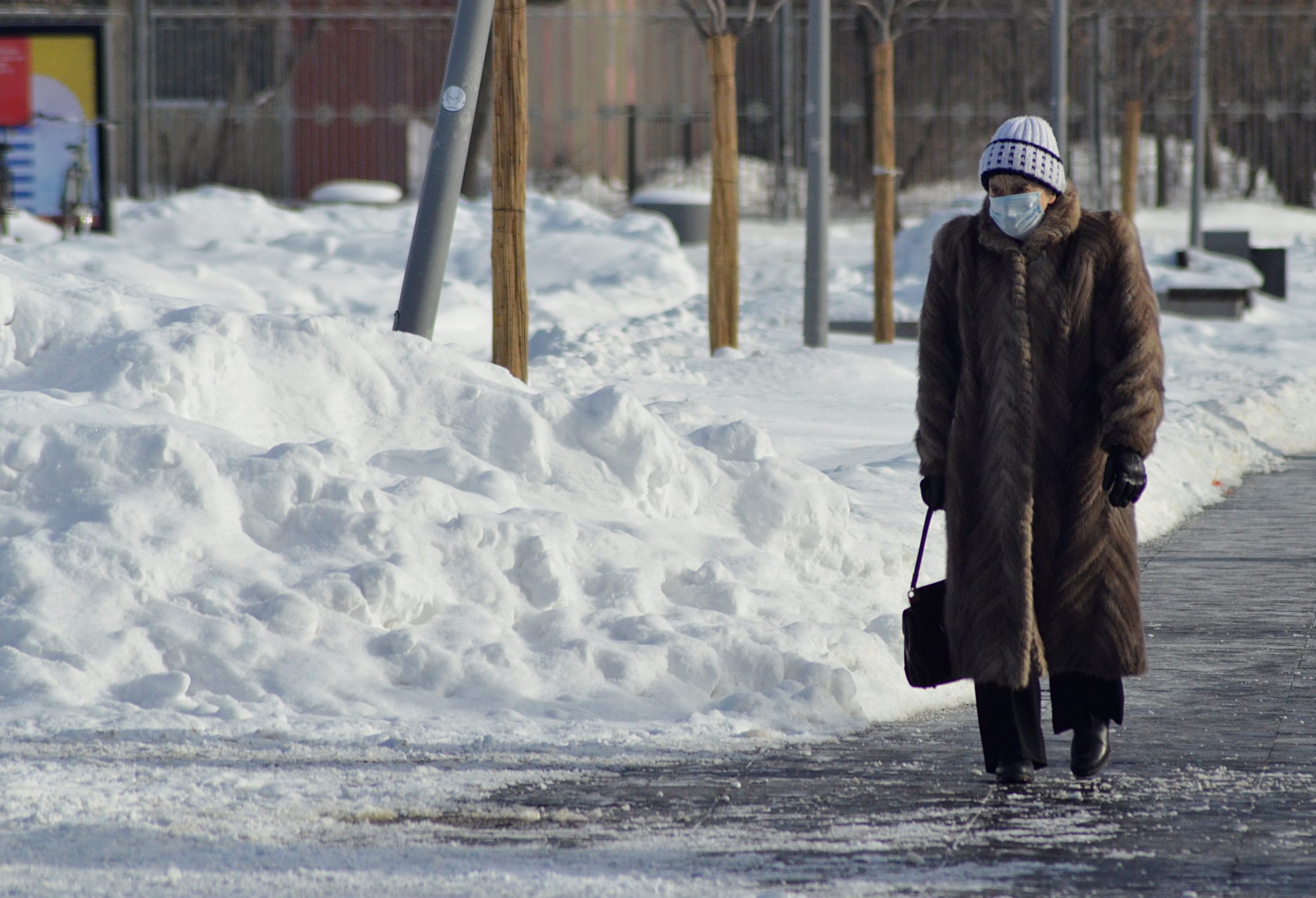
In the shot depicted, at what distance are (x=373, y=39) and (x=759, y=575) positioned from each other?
2799cm

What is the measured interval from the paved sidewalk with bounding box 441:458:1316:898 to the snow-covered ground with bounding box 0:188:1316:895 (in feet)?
0.76

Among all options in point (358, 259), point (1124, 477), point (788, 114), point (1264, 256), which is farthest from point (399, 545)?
point (788, 114)

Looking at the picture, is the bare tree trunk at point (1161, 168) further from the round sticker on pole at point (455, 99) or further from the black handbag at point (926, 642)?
the black handbag at point (926, 642)

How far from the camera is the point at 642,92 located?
33156mm

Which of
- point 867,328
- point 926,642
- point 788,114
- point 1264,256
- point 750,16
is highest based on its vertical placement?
point 788,114

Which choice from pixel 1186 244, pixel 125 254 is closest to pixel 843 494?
pixel 125 254

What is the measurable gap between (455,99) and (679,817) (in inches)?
204

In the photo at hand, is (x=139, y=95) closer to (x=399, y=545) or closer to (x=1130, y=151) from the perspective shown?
(x=1130, y=151)

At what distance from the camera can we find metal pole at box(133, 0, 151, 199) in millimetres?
30266

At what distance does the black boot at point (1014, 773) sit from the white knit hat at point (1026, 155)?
143cm

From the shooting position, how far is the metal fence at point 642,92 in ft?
108

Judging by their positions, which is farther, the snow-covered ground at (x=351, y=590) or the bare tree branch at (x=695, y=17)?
the bare tree branch at (x=695, y=17)

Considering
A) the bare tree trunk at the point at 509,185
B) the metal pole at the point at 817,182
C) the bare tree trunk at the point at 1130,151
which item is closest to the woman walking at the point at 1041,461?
the bare tree trunk at the point at 509,185

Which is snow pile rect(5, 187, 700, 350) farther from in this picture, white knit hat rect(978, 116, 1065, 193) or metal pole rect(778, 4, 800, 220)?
white knit hat rect(978, 116, 1065, 193)
